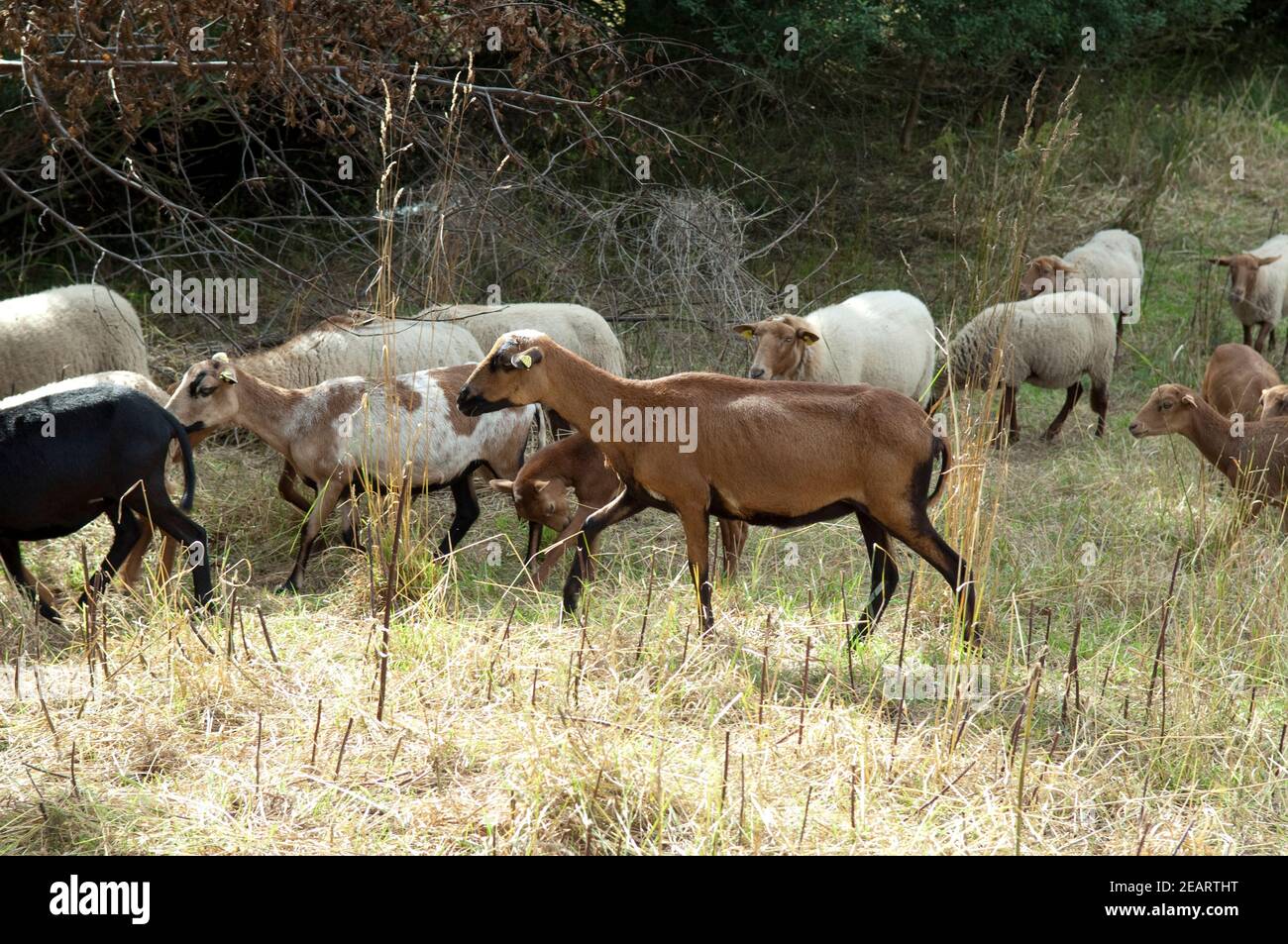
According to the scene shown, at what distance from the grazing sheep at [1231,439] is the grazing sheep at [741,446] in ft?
9.01

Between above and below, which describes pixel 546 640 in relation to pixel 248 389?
below

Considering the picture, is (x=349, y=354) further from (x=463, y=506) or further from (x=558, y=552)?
(x=558, y=552)

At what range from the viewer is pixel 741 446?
242 inches

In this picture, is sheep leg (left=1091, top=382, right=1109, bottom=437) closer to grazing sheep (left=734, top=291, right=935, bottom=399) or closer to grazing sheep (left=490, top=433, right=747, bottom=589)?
grazing sheep (left=734, top=291, right=935, bottom=399)

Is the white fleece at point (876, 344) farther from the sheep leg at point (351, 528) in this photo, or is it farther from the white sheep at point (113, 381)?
the white sheep at point (113, 381)

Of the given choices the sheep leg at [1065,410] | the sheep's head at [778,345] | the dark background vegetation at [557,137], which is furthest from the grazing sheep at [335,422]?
the sheep leg at [1065,410]

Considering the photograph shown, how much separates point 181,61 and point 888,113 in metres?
10.4

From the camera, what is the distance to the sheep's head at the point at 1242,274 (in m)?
12.8

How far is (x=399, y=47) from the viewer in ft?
28.8

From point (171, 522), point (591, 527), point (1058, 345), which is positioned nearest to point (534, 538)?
point (591, 527)

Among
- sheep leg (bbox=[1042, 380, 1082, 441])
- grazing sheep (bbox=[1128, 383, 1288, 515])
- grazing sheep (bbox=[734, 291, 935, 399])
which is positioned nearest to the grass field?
grazing sheep (bbox=[1128, 383, 1288, 515])

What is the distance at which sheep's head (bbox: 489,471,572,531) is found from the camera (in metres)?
7.45
